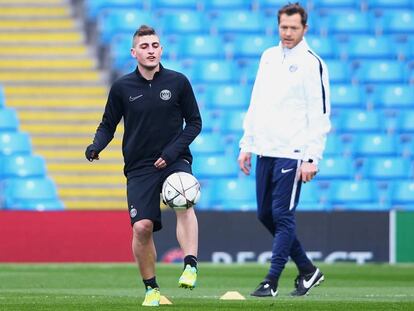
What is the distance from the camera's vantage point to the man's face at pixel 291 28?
10.2m

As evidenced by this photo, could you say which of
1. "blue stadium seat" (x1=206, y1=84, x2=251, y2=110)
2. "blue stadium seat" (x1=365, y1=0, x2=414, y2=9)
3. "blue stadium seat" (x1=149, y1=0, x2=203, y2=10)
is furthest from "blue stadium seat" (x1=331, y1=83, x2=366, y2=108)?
"blue stadium seat" (x1=149, y1=0, x2=203, y2=10)

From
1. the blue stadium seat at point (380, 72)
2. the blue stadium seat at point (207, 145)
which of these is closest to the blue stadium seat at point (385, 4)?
the blue stadium seat at point (380, 72)

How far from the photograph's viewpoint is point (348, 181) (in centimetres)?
1942

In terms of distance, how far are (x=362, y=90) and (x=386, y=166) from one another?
1906mm

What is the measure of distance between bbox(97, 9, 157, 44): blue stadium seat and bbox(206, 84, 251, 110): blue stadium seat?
1815 millimetres

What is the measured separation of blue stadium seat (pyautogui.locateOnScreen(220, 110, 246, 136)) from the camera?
1977 cm

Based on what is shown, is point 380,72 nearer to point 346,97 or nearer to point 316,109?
point 346,97

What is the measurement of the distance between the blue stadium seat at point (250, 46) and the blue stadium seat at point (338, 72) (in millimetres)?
997

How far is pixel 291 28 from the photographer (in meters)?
10.3

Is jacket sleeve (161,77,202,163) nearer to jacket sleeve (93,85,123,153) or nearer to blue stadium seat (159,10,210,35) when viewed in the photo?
jacket sleeve (93,85,123,153)

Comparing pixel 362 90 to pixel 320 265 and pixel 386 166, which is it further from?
pixel 320 265

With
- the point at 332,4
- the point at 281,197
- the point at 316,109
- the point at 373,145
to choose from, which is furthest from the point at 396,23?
the point at 281,197

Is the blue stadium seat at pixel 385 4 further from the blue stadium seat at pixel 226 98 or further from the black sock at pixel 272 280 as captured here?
the black sock at pixel 272 280

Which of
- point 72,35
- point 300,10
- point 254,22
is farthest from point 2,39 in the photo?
point 300,10
